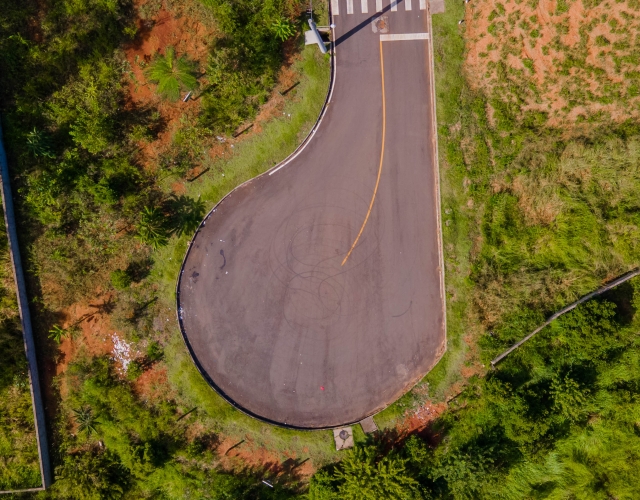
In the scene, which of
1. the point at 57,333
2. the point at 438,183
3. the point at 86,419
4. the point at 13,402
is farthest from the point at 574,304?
the point at 13,402

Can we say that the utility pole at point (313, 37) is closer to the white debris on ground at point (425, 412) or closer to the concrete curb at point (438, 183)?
the concrete curb at point (438, 183)

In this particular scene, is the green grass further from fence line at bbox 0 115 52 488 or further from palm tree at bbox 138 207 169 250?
fence line at bbox 0 115 52 488

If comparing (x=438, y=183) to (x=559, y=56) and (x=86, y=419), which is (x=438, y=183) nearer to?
(x=559, y=56)

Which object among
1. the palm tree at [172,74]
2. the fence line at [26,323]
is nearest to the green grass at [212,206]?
the palm tree at [172,74]

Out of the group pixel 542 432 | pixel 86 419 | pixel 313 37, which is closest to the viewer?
pixel 542 432

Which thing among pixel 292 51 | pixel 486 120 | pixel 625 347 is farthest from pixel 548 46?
pixel 625 347

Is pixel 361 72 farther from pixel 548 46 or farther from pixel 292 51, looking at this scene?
pixel 548 46

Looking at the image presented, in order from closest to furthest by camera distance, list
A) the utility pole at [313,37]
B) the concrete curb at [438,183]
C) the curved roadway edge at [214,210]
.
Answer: the utility pole at [313,37]
the concrete curb at [438,183]
the curved roadway edge at [214,210]
